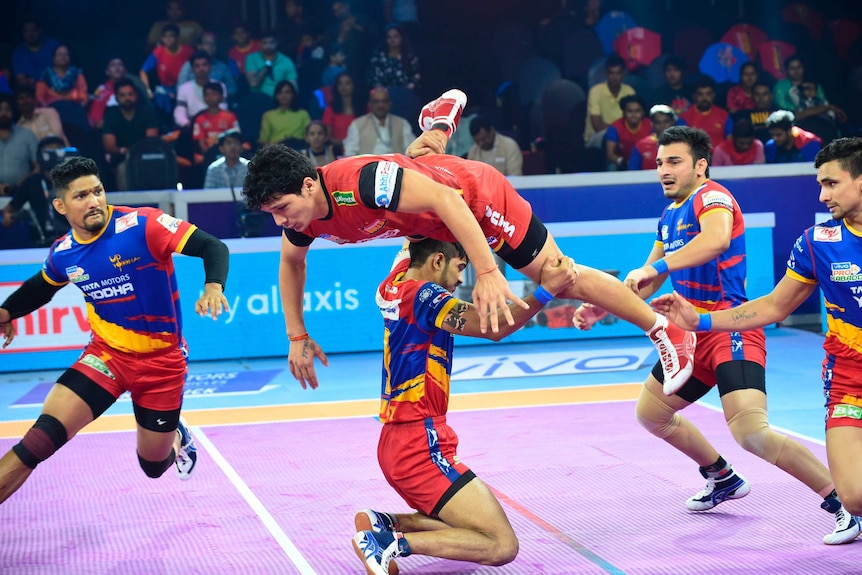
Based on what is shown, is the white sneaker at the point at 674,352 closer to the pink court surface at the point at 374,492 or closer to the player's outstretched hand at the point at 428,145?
the pink court surface at the point at 374,492

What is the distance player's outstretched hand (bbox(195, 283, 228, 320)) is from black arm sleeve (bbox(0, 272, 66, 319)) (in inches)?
48.4

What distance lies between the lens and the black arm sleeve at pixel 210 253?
18.5 feet

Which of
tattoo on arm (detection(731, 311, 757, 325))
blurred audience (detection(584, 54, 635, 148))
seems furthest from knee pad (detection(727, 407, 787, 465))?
blurred audience (detection(584, 54, 635, 148))

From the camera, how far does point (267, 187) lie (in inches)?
173

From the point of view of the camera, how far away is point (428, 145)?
551cm

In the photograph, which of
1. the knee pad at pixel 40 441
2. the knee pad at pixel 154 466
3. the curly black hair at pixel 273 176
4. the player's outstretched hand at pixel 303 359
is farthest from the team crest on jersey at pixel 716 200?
the knee pad at pixel 40 441

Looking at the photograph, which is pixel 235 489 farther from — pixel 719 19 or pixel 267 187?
pixel 719 19

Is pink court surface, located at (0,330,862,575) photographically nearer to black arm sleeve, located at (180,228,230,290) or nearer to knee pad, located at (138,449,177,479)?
knee pad, located at (138,449,177,479)

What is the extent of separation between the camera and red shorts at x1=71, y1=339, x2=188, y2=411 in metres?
5.84

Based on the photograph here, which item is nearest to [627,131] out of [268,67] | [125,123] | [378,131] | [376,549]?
[378,131]

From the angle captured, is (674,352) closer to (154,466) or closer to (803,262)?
(803,262)

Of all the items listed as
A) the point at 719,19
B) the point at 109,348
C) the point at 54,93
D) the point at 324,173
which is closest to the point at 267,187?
the point at 324,173

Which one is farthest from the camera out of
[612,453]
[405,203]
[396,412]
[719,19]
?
Result: [719,19]

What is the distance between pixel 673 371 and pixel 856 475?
111 centimetres
